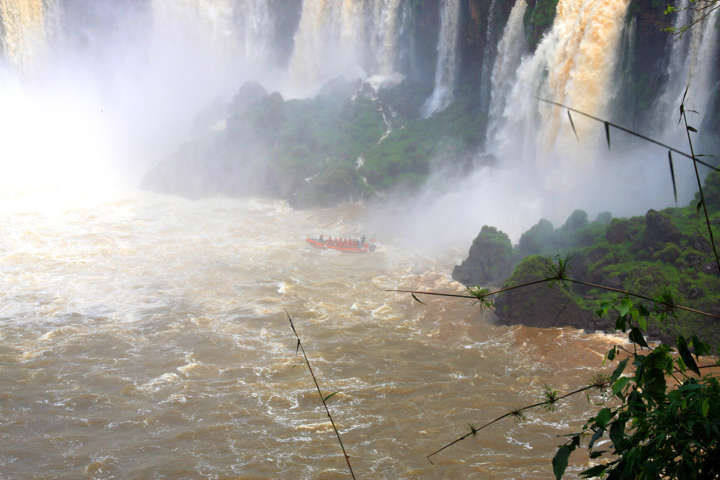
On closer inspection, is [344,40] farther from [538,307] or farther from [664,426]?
[664,426]

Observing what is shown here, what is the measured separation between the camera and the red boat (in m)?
22.9

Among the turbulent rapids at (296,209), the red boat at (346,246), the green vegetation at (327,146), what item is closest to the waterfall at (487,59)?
the turbulent rapids at (296,209)

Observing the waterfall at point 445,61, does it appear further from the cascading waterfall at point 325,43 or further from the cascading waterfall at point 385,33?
the cascading waterfall at point 325,43

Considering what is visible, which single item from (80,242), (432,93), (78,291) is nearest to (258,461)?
(78,291)

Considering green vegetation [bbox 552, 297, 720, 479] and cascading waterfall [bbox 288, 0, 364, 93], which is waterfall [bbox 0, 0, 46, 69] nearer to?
cascading waterfall [bbox 288, 0, 364, 93]

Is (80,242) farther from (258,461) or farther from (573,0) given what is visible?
(573,0)

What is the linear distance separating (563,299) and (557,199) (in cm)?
1048

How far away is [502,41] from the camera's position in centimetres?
2906

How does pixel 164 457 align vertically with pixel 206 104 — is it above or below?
below

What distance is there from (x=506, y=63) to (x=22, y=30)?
3523 cm

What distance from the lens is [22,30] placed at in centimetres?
4331

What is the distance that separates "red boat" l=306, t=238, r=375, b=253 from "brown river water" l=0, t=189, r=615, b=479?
1.86ft

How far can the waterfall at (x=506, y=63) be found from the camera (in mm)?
27922

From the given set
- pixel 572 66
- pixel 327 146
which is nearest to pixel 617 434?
pixel 572 66
